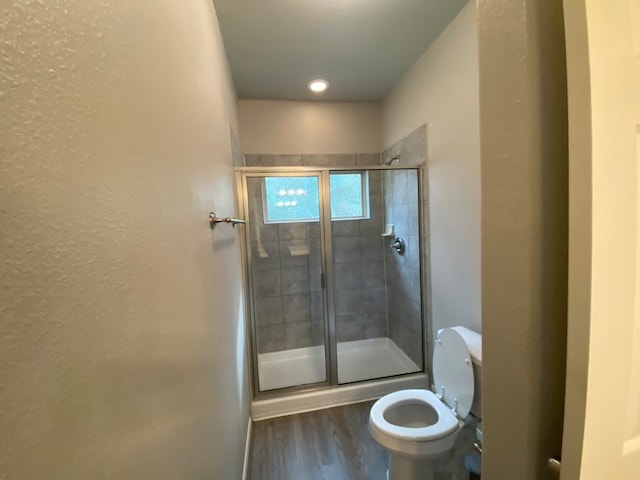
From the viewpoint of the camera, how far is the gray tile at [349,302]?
2875 mm

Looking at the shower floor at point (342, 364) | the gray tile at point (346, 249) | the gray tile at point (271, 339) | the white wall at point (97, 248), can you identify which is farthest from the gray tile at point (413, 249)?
the white wall at point (97, 248)

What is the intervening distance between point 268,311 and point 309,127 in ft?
5.84

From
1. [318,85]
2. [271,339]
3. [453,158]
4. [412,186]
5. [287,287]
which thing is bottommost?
[271,339]

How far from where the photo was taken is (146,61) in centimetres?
57

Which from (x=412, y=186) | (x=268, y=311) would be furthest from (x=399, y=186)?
(x=268, y=311)

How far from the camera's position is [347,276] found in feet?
9.41

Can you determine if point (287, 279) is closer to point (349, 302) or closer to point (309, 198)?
point (349, 302)

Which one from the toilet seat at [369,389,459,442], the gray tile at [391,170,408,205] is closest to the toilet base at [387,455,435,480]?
the toilet seat at [369,389,459,442]

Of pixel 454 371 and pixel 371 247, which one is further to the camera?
pixel 371 247

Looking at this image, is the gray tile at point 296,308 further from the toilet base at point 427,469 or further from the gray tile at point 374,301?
the toilet base at point 427,469

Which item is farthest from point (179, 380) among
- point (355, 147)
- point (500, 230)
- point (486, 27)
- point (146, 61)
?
point (355, 147)

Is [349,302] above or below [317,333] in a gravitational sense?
above

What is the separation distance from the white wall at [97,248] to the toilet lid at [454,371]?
1244 mm

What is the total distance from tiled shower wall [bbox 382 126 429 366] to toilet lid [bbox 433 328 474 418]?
60 centimetres
